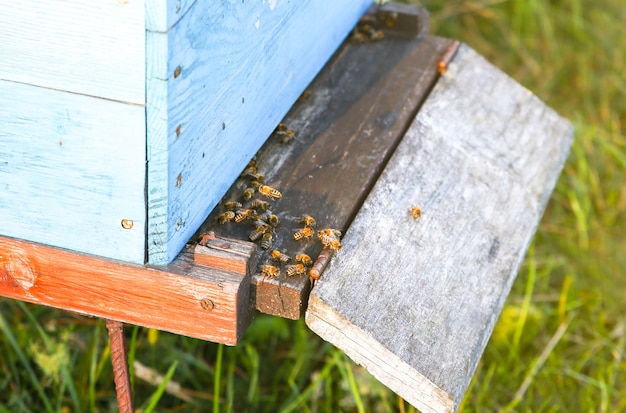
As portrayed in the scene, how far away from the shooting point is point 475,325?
1997 millimetres

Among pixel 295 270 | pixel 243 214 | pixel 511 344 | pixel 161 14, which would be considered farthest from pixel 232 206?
pixel 511 344

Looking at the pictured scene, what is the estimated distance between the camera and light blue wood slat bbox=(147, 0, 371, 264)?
5.13 feet

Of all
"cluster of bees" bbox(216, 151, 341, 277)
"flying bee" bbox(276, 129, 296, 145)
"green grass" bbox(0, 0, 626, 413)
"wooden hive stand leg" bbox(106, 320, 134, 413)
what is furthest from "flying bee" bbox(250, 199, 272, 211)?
"green grass" bbox(0, 0, 626, 413)

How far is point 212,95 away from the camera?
5.78 ft

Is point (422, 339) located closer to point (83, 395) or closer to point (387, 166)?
point (387, 166)

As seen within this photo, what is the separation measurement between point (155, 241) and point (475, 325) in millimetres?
819

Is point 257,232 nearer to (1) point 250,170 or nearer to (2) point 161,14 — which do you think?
(1) point 250,170

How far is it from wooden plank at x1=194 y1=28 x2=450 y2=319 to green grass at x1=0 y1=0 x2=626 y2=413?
1.90 ft

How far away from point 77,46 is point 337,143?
0.97 metres

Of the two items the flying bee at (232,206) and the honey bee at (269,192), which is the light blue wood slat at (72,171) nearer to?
the flying bee at (232,206)

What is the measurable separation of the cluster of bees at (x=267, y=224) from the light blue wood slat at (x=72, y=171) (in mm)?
307

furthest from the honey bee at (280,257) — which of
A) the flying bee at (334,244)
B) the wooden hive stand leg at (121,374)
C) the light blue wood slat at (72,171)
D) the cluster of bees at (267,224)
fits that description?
the wooden hive stand leg at (121,374)

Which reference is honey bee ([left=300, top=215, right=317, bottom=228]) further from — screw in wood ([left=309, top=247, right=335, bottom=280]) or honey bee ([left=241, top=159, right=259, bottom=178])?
honey bee ([left=241, top=159, right=259, bottom=178])

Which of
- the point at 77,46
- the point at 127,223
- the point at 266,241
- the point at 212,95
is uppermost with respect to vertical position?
the point at 77,46
